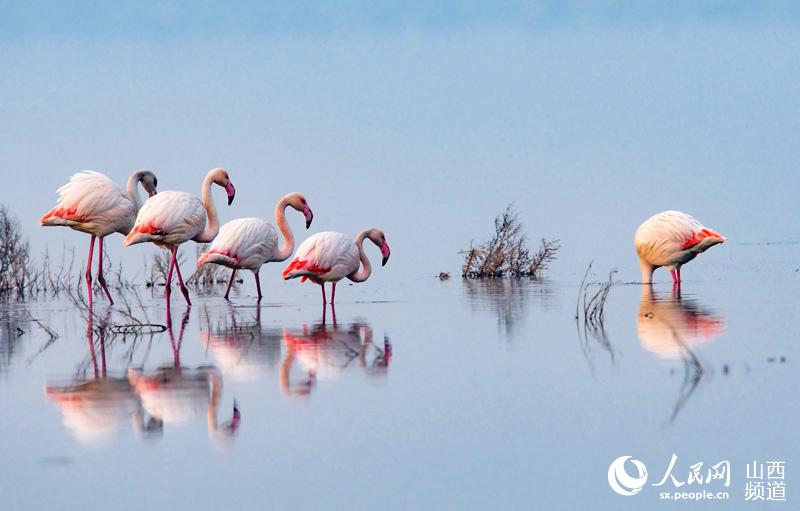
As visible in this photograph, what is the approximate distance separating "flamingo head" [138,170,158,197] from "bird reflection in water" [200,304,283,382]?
4.59 metres

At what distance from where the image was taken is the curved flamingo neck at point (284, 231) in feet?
50.1

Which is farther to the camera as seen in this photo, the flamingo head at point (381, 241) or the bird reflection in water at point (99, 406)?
the flamingo head at point (381, 241)

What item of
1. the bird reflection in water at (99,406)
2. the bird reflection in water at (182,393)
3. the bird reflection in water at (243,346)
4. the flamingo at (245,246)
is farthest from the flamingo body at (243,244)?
the bird reflection in water at (99,406)

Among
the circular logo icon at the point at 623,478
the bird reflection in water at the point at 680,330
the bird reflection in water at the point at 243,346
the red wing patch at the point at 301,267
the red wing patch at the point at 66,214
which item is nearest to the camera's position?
the circular logo icon at the point at 623,478

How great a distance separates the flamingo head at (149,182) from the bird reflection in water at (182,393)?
818 centimetres

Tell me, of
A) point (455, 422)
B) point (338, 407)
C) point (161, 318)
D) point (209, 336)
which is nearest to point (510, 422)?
point (455, 422)

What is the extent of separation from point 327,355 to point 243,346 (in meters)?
0.95

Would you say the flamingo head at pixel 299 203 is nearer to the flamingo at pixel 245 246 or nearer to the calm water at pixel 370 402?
the flamingo at pixel 245 246

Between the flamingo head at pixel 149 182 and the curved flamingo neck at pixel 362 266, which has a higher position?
the flamingo head at pixel 149 182

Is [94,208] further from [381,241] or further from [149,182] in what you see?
[381,241]

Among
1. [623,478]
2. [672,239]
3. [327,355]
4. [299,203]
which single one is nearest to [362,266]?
[299,203]

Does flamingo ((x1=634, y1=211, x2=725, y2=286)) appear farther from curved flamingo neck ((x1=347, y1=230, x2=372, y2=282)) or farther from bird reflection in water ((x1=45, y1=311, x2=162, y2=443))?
bird reflection in water ((x1=45, y1=311, x2=162, y2=443))

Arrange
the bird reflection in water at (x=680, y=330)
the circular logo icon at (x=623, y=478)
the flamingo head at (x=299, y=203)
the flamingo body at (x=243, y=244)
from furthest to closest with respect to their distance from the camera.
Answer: the flamingo head at (x=299, y=203)
the flamingo body at (x=243, y=244)
the bird reflection in water at (x=680, y=330)
the circular logo icon at (x=623, y=478)

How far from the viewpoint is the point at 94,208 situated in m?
14.3
